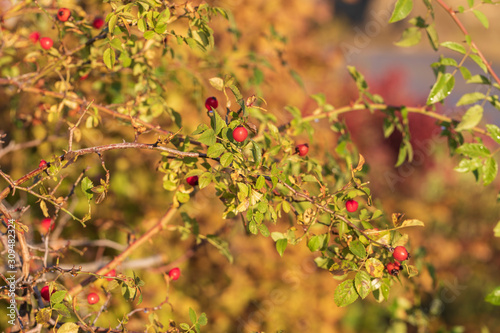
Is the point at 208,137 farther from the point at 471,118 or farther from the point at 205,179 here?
the point at 471,118

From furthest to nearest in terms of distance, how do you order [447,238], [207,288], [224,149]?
[447,238] → [207,288] → [224,149]

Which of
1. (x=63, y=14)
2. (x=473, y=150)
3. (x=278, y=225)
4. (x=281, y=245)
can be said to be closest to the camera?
(x=281, y=245)

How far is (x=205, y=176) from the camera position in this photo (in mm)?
883

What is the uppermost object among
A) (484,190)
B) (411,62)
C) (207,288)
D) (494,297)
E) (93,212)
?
(494,297)

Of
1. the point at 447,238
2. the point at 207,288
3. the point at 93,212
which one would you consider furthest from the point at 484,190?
the point at 93,212

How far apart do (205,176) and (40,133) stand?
1.58 meters

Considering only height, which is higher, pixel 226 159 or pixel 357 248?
pixel 226 159

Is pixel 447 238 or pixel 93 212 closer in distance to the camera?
pixel 93 212

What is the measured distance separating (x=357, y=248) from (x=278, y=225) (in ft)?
7.84

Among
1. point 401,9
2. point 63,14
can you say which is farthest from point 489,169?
point 63,14

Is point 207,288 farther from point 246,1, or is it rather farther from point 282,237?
point 246,1

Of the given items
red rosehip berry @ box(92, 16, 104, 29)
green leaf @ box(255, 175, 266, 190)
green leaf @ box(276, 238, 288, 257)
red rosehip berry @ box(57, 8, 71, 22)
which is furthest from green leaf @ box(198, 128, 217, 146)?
red rosehip berry @ box(92, 16, 104, 29)

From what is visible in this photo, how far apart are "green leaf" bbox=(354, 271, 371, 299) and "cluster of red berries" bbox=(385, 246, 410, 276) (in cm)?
11

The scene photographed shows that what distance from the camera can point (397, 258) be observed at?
0.88 m
